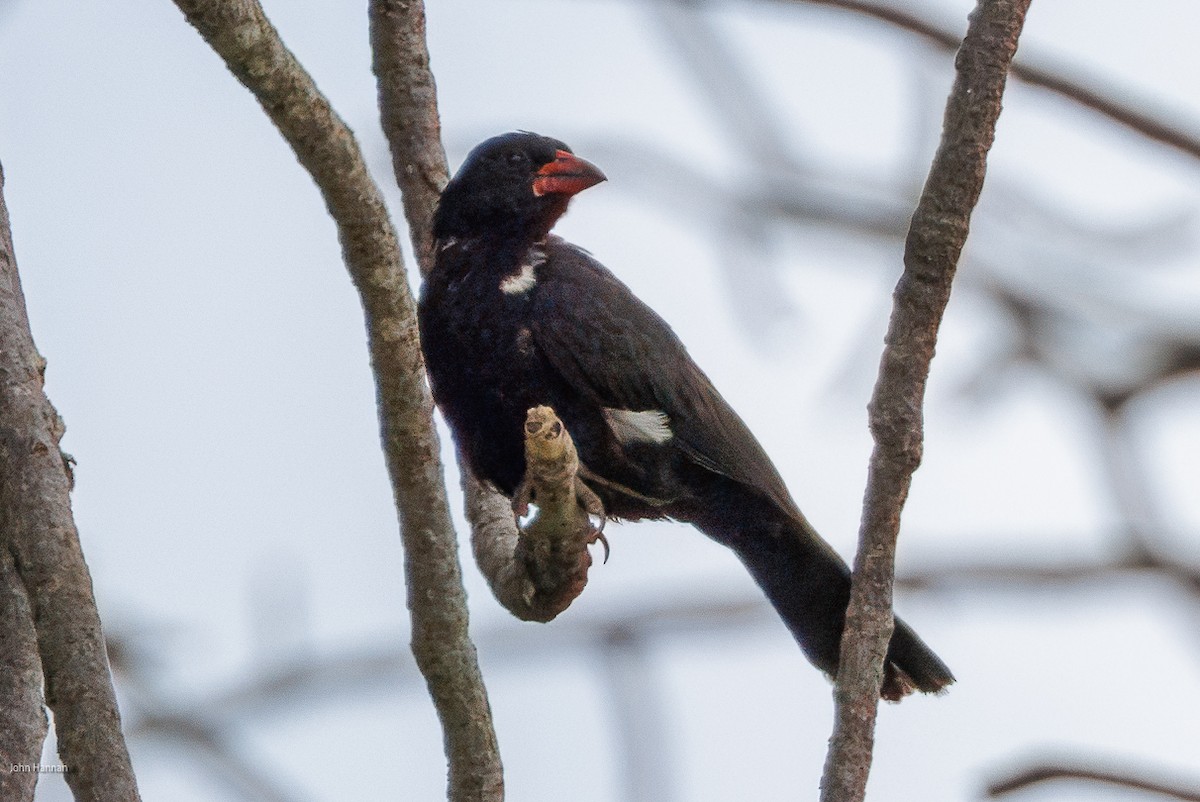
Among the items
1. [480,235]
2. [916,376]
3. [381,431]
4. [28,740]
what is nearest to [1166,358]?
[916,376]

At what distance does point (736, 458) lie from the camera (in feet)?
13.7

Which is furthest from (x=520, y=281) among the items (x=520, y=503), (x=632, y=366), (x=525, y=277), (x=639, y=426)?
(x=520, y=503)

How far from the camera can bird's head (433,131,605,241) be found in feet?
14.3

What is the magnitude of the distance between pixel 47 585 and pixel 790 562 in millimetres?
2264

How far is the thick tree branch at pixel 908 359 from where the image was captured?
8.45ft

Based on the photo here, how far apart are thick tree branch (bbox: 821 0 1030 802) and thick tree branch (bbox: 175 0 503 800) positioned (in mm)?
718

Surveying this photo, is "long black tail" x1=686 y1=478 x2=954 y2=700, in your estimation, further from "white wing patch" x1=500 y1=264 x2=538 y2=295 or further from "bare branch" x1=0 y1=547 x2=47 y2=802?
"bare branch" x1=0 y1=547 x2=47 y2=802

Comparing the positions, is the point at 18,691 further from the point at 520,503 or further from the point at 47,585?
the point at 520,503

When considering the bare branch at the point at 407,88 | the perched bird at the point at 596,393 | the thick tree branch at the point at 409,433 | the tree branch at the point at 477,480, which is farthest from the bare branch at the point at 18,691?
the bare branch at the point at 407,88

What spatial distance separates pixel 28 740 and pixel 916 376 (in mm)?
1532

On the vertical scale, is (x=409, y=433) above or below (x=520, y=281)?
below

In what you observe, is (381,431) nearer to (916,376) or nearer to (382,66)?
(916,376)

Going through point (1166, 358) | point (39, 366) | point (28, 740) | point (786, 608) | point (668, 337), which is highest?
point (668, 337)

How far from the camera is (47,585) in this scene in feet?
8.21
